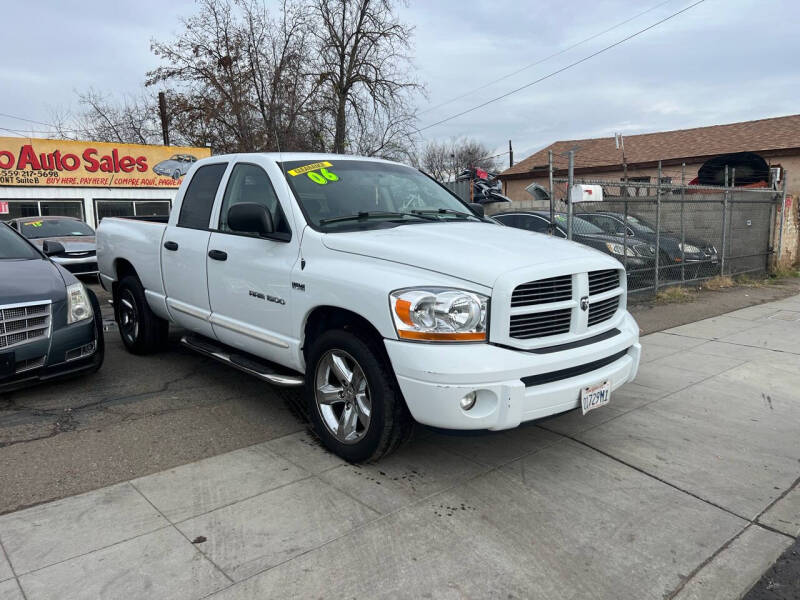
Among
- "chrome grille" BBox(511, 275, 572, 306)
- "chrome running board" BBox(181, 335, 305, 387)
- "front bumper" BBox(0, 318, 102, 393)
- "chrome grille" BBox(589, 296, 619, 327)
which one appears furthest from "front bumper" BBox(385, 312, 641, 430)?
"front bumper" BBox(0, 318, 102, 393)

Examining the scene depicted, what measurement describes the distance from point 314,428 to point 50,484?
1559mm

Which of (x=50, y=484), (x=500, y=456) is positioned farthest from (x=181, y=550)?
(x=500, y=456)

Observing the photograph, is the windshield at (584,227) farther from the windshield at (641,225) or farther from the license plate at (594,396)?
the license plate at (594,396)

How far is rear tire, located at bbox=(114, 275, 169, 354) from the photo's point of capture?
598cm

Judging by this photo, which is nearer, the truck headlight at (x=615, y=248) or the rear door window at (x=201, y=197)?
the rear door window at (x=201, y=197)

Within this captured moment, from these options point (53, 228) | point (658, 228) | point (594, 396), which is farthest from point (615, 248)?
point (53, 228)

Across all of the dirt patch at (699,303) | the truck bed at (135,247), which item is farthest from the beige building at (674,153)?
the truck bed at (135,247)

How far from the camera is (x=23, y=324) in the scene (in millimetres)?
4699

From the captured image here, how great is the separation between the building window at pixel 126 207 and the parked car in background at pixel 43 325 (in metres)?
17.5

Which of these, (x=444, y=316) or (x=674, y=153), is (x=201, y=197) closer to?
(x=444, y=316)

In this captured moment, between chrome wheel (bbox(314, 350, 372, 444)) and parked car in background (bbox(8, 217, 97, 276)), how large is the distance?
818 cm

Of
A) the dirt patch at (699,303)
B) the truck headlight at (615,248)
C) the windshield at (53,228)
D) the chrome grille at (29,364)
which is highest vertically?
the windshield at (53,228)

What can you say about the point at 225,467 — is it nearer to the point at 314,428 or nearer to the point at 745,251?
the point at 314,428

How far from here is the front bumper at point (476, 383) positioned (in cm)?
306
